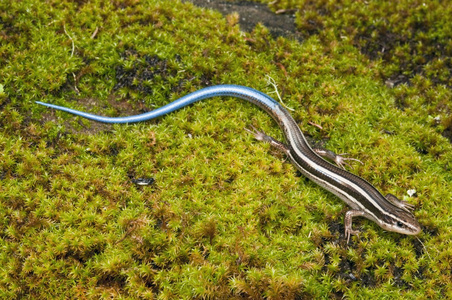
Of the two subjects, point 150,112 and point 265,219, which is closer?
point 265,219

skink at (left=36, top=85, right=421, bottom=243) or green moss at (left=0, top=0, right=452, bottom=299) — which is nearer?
green moss at (left=0, top=0, right=452, bottom=299)

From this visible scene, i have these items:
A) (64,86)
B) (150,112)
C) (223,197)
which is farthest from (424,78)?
(64,86)

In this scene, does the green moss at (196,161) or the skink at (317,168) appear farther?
the skink at (317,168)

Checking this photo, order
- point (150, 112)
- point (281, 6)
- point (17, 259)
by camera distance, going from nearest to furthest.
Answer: point (17, 259), point (150, 112), point (281, 6)

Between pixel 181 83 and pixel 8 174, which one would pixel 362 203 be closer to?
pixel 181 83
